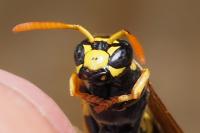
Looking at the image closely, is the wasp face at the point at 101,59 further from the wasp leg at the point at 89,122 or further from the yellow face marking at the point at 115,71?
the wasp leg at the point at 89,122

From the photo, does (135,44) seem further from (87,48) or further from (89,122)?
(89,122)

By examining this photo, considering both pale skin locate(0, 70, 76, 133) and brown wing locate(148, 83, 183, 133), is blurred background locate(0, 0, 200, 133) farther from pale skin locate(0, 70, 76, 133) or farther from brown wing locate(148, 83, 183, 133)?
pale skin locate(0, 70, 76, 133)

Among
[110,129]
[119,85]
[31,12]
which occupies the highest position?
[31,12]

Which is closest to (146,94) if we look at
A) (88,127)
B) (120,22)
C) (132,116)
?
(132,116)

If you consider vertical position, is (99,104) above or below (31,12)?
below

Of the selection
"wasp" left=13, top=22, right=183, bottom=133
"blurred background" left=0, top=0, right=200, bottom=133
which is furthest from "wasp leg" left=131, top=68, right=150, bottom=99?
"blurred background" left=0, top=0, right=200, bottom=133

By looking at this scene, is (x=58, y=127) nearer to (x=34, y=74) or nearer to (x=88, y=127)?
(x=88, y=127)

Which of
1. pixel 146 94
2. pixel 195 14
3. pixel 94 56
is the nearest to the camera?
pixel 94 56

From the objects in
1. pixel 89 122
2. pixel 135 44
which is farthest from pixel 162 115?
pixel 135 44

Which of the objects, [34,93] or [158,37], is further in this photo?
[158,37]
